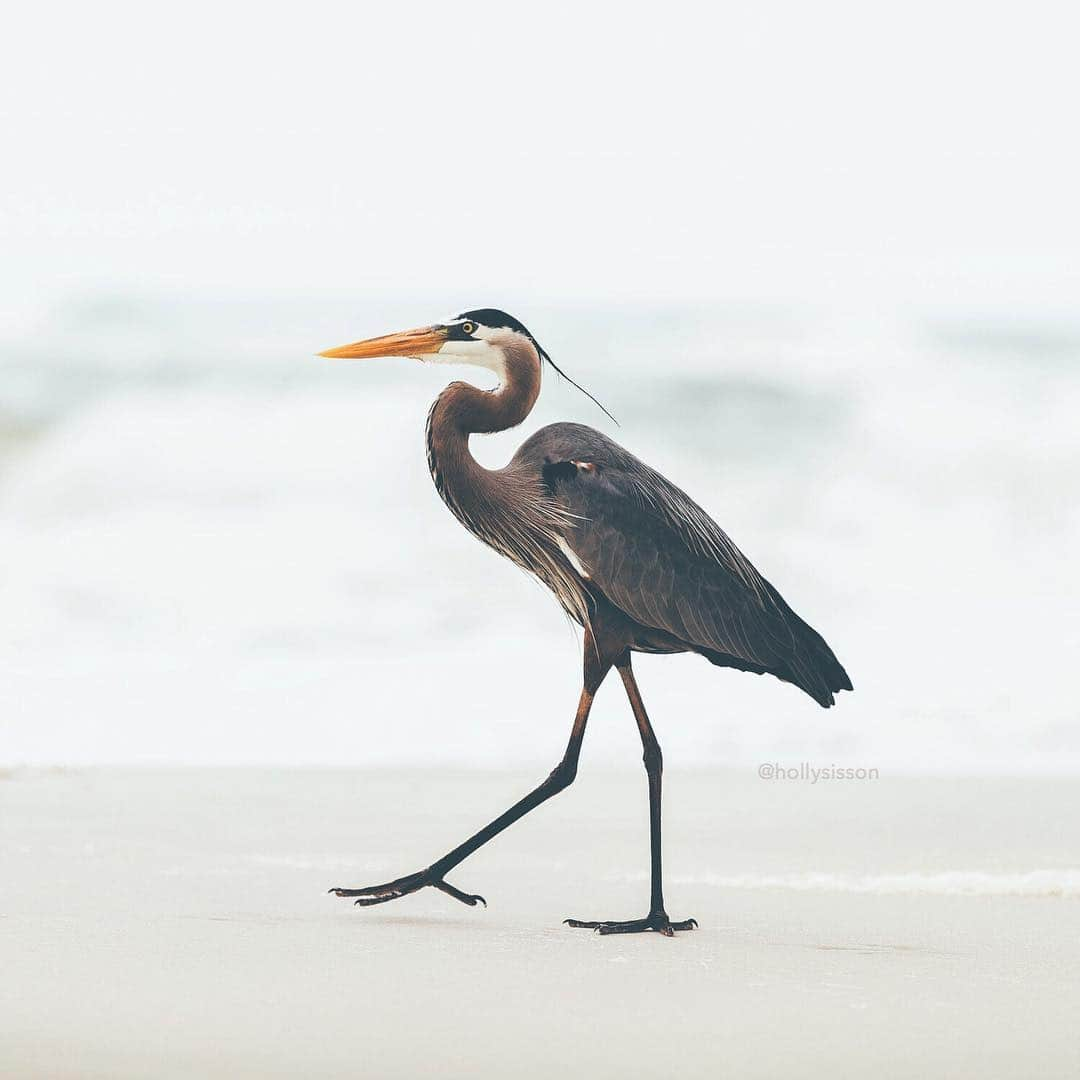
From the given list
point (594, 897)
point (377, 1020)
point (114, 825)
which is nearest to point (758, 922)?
point (594, 897)

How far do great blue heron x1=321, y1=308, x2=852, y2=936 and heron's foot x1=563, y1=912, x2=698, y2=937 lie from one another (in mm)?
136

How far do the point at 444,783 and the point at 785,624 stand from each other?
534 cm

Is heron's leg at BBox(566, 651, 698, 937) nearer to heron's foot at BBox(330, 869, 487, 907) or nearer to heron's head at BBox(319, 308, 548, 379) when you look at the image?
heron's foot at BBox(330, 869, 487, 907)

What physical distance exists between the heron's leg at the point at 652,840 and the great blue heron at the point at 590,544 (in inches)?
0.4

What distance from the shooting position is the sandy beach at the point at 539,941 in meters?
4.61

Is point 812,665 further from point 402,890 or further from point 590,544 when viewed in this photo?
point 402,890

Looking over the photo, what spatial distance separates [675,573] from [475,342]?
1.29 m

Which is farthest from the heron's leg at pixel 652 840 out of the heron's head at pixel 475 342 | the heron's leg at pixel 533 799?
the heron's head at pixel 475 342

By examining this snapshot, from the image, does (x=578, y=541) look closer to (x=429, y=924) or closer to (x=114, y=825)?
(x=429, y=924)

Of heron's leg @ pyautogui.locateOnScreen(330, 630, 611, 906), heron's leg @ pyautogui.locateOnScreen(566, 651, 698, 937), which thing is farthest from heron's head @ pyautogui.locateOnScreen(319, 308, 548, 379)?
heron's leg @ pyautogui.locateOnScreen(566, 651, 698, 937)

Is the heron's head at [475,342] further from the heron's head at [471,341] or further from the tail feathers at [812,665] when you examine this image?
the tail feathers at [812,665]

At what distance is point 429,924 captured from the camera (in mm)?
6430

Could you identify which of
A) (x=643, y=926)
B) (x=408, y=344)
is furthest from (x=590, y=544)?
(x=643, y=926)

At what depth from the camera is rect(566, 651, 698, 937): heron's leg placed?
633cm
